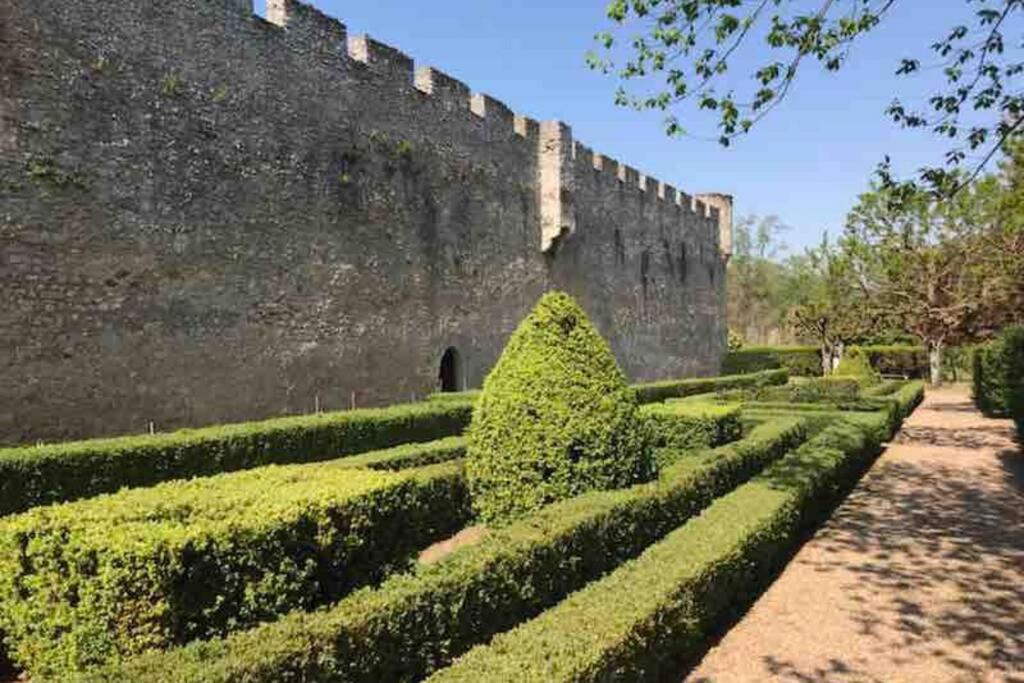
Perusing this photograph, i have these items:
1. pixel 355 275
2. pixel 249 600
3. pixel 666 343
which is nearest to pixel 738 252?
pixel 666 343

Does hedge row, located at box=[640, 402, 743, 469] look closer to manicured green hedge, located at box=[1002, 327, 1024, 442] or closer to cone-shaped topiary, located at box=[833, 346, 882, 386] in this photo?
manicured green hedge, located at box=[1002, 327, 1024, 442]

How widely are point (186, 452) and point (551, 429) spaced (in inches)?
167

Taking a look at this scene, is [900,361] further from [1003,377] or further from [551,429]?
[551,429]

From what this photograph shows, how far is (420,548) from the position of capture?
5.94m

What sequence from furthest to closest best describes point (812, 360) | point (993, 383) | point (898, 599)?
point (812, 360)
point (993, 383)
point (898, 599)

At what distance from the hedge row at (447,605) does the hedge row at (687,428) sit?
11.8ft

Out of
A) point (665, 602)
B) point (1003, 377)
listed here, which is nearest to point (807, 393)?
point (1003, 377)

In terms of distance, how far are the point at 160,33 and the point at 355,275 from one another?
4.96m

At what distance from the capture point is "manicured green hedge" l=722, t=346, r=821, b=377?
3750cm

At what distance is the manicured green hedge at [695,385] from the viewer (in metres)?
19.3

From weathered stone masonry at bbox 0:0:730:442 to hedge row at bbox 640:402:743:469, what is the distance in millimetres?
5720

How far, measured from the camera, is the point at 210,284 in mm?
11617

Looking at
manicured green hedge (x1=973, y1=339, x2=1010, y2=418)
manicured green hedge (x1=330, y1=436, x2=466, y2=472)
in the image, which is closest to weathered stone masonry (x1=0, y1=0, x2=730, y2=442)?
manicured green hedge (x1=330, y1=436, x2=466, y2=472)

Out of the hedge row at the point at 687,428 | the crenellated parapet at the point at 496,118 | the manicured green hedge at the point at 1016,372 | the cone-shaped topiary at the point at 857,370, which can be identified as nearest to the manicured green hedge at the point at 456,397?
the hedge row at the point at 687,428
